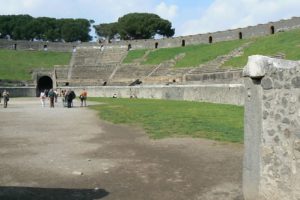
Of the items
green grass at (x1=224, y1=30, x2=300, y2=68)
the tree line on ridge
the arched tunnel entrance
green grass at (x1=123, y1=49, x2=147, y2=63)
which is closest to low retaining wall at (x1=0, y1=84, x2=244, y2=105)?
the arched tunnel entrance

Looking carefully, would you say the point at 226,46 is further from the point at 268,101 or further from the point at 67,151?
the point at 268,101

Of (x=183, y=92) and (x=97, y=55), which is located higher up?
(x=97, y=55)

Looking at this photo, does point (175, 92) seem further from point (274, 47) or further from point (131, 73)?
point (131, 73)

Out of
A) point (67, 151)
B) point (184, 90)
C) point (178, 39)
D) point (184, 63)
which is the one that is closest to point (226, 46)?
point (184, 63)

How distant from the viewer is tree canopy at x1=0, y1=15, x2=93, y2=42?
105 m

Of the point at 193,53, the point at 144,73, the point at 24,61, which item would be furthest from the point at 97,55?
the point at 193,53

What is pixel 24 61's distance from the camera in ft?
219

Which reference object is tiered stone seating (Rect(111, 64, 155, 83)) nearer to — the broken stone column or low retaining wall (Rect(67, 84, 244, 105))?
low retaining wall (Rect(67, 84, 244, 105))

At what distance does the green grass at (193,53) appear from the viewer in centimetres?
5150

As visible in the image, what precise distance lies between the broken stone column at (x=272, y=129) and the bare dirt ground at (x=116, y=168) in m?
0.80

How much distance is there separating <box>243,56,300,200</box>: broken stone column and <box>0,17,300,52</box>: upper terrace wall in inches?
1861

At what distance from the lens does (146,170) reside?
9.56 m

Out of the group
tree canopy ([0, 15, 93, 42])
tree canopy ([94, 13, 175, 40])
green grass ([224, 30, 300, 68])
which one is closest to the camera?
green grass ([224, 30, 300, 68])

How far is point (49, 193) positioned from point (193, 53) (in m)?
50.6
